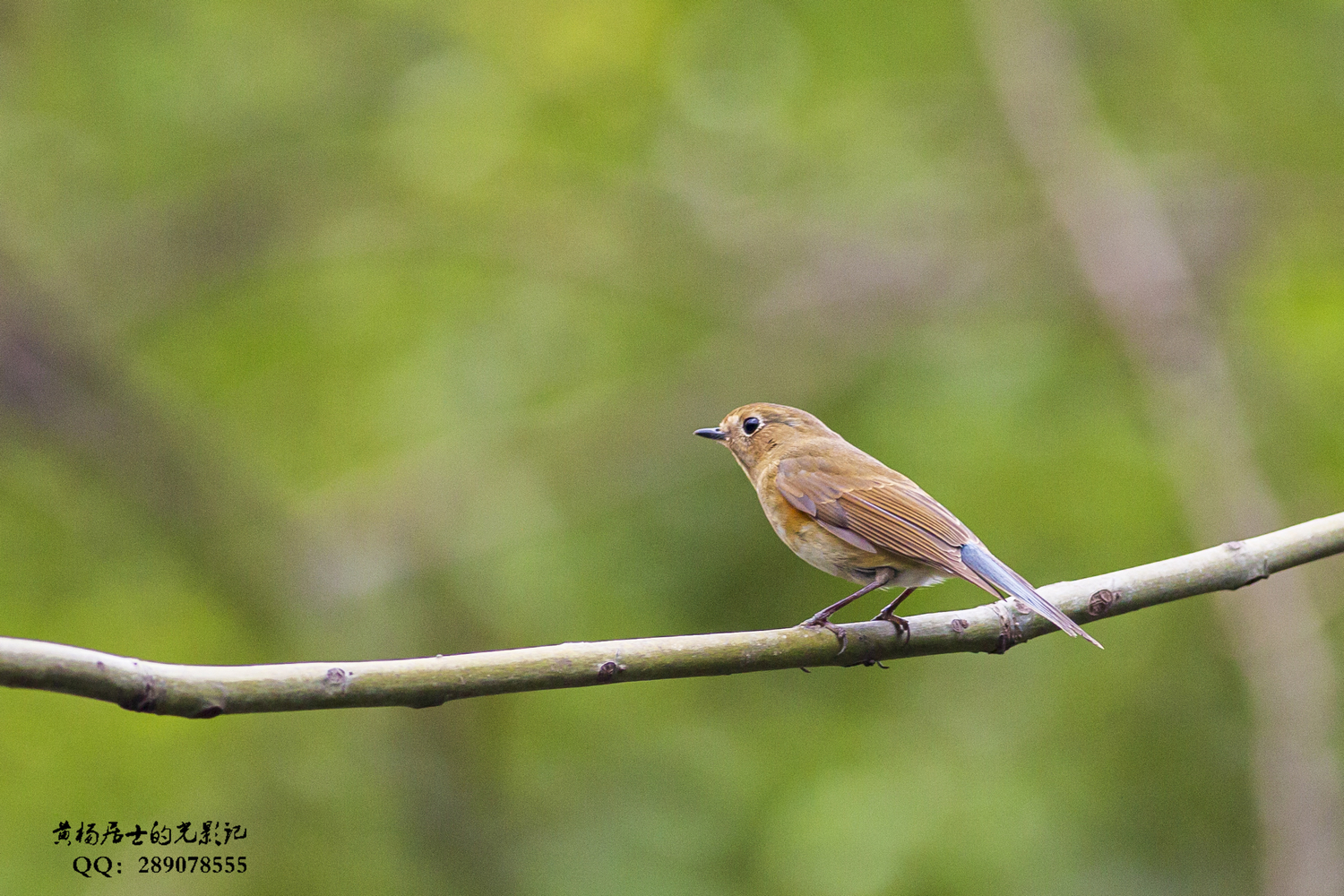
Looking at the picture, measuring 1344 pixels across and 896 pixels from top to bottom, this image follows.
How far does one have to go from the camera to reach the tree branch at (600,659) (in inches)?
89.1

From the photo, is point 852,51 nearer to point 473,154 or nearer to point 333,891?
point 473,154

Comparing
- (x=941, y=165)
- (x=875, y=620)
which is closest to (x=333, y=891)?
(x=875, y=620)

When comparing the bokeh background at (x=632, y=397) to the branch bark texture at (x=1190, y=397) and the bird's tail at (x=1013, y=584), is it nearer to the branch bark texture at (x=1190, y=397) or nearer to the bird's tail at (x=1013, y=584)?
the branch bark texture at (x=1190, y=397)

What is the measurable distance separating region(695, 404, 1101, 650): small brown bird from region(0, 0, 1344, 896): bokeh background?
2543 millimetres

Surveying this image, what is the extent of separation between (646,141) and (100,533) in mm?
5089

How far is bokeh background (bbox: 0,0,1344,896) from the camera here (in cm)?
753

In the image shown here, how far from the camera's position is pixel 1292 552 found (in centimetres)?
312

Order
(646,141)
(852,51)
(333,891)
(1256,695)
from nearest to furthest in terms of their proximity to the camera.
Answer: (1256,695), (333,891), (852,51), (646,141)

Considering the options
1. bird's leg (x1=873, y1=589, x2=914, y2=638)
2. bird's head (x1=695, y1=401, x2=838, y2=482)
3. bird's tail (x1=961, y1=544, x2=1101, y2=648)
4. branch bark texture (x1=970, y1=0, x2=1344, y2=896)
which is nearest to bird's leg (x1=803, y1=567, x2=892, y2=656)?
bird's leg (x1=873, y1=589, x2=914, y2=638)

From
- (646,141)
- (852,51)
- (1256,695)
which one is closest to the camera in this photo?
(1256,695)

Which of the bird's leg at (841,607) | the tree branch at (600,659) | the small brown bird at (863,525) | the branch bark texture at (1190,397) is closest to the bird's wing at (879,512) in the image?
the small brown bird at (863,525)

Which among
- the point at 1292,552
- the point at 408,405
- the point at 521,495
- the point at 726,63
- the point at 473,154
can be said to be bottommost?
the point at 1292,552

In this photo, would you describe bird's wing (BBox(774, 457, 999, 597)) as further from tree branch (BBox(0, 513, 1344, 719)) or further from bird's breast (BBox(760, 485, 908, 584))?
tree branch (BBox(0, 513, 1344, 719))

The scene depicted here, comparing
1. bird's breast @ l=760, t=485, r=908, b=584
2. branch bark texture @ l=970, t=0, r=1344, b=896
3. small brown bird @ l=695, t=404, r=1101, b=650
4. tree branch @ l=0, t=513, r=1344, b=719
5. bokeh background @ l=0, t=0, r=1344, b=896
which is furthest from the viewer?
bokeh background @ l=0, t=0, r=1344, b=896
